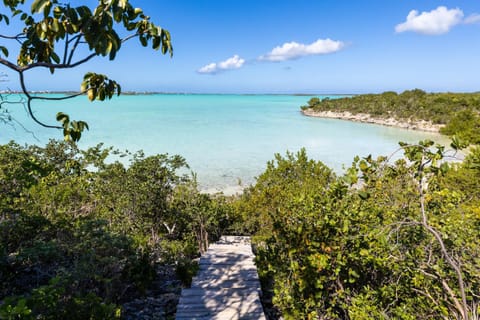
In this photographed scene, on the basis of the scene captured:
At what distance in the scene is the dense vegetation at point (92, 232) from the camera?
3363mm

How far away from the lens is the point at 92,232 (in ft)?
13.6

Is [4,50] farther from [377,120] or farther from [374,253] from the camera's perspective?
[377,120]

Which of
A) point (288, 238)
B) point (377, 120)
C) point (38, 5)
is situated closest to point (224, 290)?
point (288, 238)

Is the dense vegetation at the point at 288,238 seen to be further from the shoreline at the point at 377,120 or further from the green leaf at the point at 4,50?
the shoreline at the point at 377,120

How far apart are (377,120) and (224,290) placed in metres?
43.9

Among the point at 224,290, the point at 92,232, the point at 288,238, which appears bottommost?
the point at 224,290

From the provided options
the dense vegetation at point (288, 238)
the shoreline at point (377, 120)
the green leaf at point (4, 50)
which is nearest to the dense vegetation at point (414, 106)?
the shoreline at point (377, 120)

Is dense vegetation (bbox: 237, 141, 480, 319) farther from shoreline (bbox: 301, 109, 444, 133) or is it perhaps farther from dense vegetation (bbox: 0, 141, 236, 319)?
shoreline (bbox: 301, 109, 444, 133)

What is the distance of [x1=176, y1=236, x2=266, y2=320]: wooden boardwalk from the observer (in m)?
4.07

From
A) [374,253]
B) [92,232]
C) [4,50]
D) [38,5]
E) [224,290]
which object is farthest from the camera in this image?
[224,290]

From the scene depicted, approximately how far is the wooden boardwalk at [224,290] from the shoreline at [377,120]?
117 ft

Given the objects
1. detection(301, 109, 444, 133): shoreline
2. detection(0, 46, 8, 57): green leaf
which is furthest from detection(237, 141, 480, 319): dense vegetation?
detection(301, 109, 444, 133): shoreline

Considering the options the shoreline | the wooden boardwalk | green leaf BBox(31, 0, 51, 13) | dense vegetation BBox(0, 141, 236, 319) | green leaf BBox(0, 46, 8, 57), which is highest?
green leaf BBox(31, 0, 51, 13)

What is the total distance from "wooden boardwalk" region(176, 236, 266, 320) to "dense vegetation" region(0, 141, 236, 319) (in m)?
0.50
